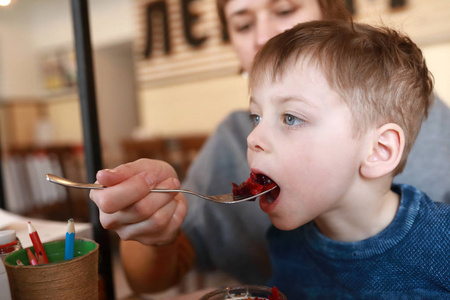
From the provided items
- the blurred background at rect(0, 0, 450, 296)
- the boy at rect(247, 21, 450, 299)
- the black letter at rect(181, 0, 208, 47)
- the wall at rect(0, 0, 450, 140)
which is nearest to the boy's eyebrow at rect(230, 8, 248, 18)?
the boy at rect(247, 21, 450, 299)

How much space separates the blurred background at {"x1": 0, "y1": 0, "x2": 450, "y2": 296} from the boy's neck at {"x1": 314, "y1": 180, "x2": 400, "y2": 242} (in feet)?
5.01

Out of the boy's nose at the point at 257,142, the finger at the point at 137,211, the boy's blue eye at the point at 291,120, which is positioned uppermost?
the boy's blue eye at the point at 291,120

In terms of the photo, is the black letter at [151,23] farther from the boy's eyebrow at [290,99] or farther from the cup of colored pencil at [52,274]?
the cup of colored pencil at [52,274]

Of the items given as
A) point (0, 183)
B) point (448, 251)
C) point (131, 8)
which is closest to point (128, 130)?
point (131, 8)

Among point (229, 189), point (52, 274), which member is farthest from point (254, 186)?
point (229, 189)

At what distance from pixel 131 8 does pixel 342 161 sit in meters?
5.61

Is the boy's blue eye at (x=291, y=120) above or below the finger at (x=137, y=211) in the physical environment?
above

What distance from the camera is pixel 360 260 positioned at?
781 mm

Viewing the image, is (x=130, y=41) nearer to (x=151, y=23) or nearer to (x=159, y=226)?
(x=151, y=23)

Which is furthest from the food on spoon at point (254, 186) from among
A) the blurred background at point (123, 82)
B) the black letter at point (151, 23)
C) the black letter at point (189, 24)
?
the black letter at point (151, 23)

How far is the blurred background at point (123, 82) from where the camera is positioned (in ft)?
12.5

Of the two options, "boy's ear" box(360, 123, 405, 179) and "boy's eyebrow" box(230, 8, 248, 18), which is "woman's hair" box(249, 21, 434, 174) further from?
"boy's eyebrow" box(230, 8, 248, 18)

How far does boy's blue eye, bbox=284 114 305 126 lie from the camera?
2.27ft

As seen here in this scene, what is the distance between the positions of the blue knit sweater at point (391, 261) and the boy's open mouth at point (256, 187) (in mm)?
201
